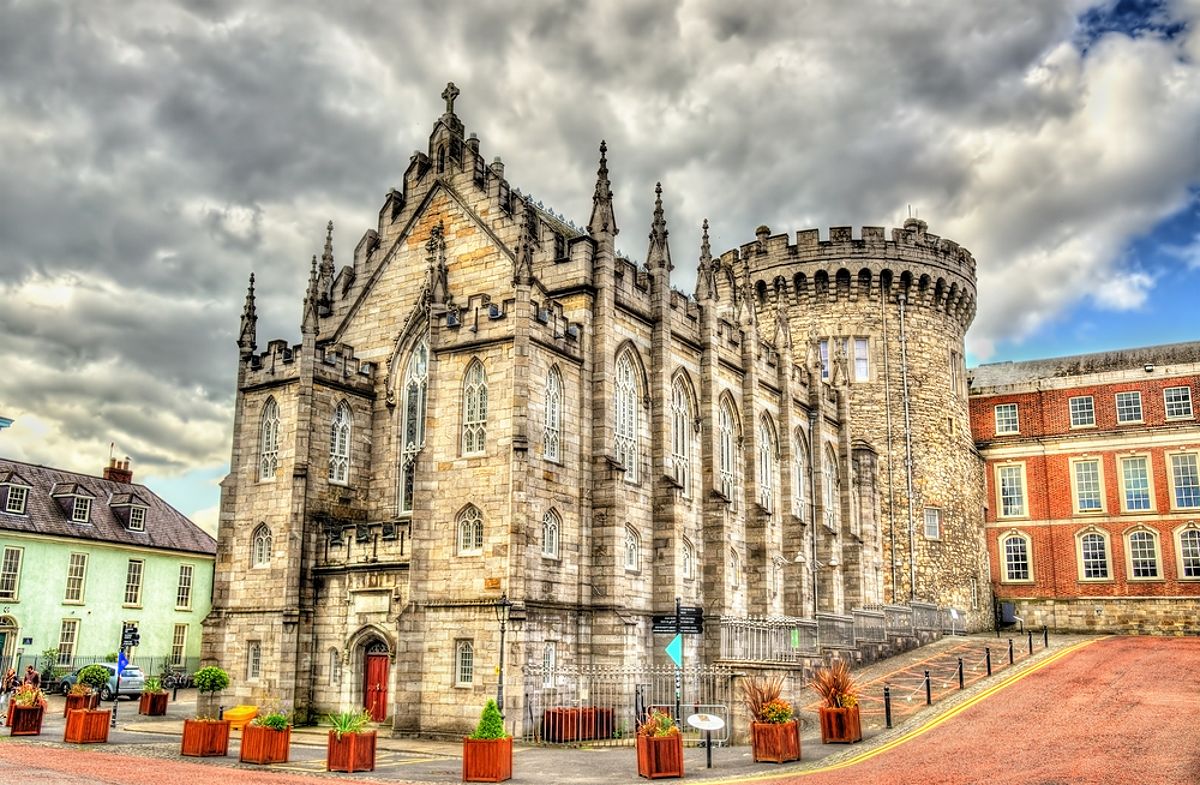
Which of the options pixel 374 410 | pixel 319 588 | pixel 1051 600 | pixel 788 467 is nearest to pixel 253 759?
pixel 319 588

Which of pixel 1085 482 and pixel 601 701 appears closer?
pixel 601 701

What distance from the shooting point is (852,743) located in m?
22.2

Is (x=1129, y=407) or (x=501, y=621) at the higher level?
(x=1129, y=407)

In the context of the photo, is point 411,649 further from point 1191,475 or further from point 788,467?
point 1191,475

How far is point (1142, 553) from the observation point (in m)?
50.5

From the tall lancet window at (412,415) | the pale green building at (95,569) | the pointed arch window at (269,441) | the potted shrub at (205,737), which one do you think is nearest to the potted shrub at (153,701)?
the pointed arch window at (269,441)

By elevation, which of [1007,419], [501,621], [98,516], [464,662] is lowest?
[464,662]

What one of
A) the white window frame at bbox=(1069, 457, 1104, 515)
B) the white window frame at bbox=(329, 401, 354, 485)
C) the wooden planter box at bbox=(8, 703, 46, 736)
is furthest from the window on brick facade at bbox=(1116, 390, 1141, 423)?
the wooden planter box at bbox=(8, 703, 46, 736)

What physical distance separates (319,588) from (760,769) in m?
15.6

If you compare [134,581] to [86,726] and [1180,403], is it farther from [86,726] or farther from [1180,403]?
[1180,403]

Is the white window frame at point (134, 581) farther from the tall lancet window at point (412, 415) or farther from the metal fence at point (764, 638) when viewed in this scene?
the metal fence at point (764, 638)

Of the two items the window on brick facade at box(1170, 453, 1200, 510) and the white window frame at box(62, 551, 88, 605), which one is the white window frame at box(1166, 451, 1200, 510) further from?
the white window frame at box(62, 551, 88, 605)

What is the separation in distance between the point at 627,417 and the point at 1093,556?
30833 millimetres

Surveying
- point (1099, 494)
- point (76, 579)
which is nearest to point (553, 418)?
point (76, 579)
